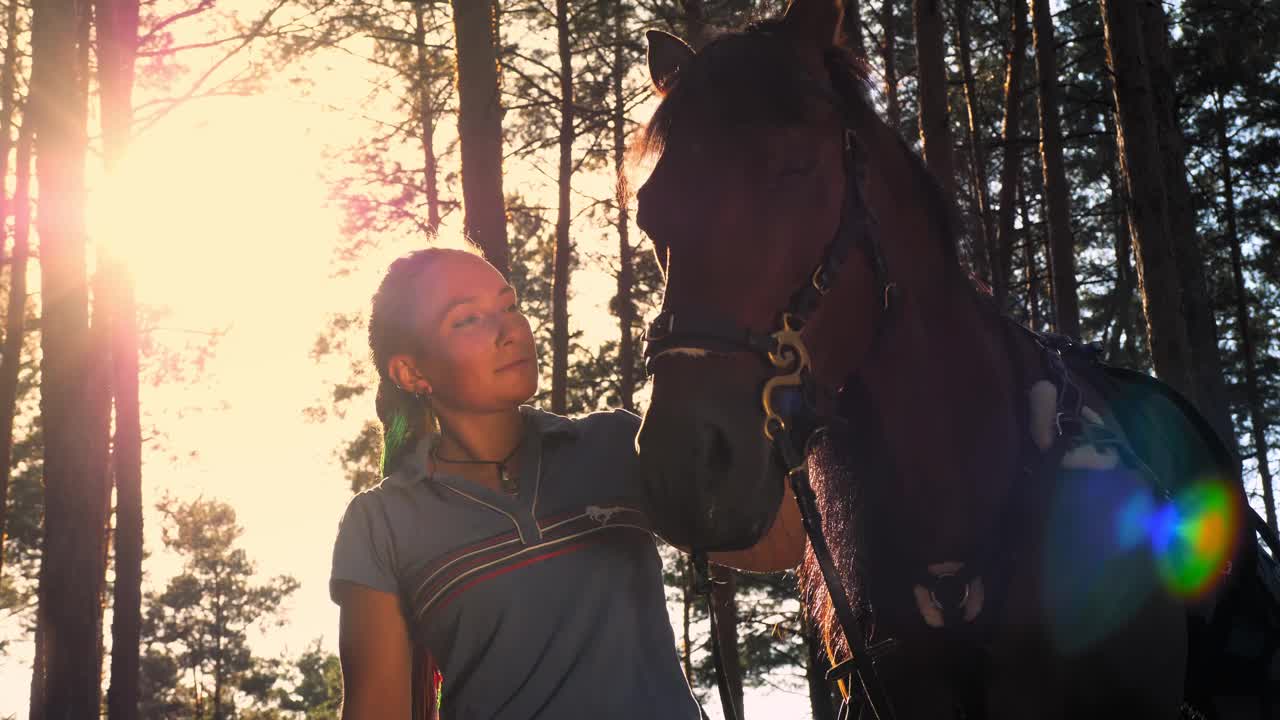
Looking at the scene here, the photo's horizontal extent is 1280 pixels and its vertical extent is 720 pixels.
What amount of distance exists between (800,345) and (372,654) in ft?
3.98

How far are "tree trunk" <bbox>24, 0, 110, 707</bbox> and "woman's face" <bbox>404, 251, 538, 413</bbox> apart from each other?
693 centimetres

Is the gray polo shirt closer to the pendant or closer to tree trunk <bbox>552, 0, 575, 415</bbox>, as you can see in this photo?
the pendant

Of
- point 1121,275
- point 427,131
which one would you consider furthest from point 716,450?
point 1121,275

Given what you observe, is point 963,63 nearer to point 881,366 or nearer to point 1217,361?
point 1217,361

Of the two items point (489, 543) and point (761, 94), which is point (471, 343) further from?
point (761, 94)

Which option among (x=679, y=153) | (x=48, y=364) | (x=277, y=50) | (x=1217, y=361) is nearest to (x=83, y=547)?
(x=48, y=364)

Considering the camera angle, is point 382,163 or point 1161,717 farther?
point 382,163

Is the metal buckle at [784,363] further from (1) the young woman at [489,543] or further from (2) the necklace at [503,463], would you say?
(2) the necklace at [503,463]

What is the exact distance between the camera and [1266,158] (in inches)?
987

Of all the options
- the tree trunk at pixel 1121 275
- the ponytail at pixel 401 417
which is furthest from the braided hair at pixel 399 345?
the tree trunk at pixel 1121 275

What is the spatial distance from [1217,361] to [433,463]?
26.0ft

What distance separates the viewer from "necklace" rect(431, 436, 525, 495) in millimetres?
2748

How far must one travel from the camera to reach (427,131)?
17422 mm

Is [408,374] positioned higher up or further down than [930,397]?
higher up
